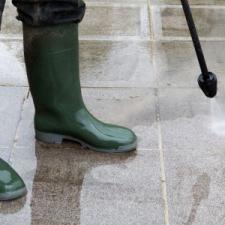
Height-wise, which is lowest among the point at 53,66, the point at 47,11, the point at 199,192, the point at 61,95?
the point at 199,192

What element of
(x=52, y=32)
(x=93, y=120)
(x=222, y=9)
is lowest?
(x=222, y=9)

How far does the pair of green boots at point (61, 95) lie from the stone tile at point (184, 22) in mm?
1594

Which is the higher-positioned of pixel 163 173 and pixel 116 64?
pixel 163 173

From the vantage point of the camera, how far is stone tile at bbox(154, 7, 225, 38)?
441 centimetres

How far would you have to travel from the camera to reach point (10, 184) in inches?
101

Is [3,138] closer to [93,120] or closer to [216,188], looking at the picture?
[93,120]

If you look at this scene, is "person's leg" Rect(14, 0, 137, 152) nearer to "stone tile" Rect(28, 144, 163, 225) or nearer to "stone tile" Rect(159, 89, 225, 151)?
"stone tile" Rect(28, 144, 163, 225)

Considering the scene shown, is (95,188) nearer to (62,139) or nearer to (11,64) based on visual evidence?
(62,139)

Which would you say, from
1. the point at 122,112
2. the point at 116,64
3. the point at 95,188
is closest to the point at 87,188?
the point at 95,188

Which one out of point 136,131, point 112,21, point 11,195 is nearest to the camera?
point 11,195

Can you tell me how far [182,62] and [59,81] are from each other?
4.25 feet

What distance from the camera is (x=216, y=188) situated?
2.68 meters

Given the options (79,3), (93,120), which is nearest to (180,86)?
(93,120)

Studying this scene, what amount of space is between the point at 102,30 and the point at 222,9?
1.06 metres
